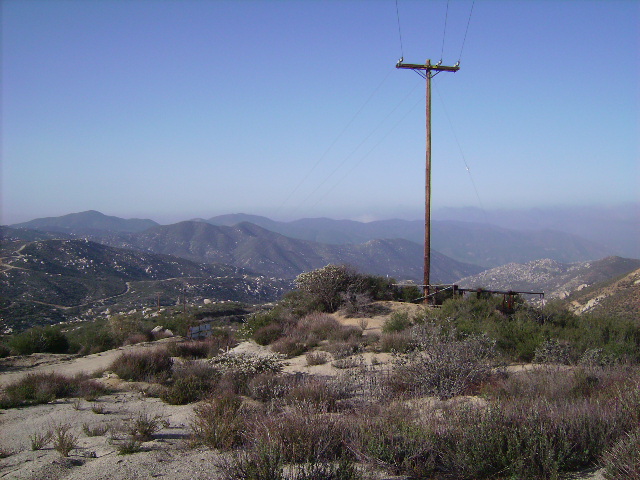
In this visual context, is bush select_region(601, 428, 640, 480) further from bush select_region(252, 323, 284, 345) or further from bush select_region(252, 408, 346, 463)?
bush select_region(252, 323, 284, 345)

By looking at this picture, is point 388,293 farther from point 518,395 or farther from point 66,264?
point 66,264

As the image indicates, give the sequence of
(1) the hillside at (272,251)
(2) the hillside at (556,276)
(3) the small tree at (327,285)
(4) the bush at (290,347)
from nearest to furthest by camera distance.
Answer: (4) the bush at (290,347) → (3) the small tree at (327,285) → (2) the hillside at (556,276) → (1) the hillside at (272,251)

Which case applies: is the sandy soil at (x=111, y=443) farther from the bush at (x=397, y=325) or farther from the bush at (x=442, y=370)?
the bush at (x=397, y=325)

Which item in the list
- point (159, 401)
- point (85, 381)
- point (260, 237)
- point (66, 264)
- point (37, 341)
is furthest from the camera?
point (260, 237)

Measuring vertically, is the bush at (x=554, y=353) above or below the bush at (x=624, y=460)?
below

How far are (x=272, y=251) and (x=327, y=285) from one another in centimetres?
9752

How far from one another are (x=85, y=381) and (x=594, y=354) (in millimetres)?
10703

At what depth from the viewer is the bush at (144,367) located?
9789 millimetres

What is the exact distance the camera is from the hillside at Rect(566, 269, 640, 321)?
2092cm

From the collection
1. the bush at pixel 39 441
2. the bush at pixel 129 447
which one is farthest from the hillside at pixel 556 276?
the bush at pixel 39 441

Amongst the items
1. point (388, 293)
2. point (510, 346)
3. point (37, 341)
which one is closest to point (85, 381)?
point (37, 341)

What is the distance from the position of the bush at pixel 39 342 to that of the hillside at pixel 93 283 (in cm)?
1531

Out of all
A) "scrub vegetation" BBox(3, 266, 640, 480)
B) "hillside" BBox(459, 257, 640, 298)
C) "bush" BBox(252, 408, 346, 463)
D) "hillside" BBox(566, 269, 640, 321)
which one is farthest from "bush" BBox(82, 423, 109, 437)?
"hillside" BBox(459, 257, 640, 298)

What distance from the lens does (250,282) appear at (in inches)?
2736
